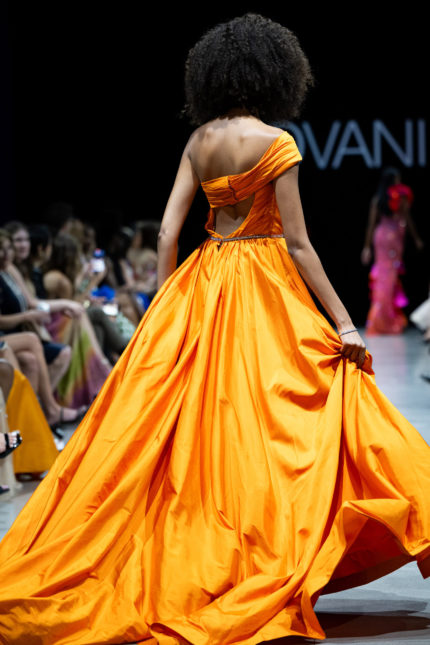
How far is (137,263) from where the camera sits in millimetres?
6953

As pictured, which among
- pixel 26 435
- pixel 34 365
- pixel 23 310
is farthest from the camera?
pixel 23 310

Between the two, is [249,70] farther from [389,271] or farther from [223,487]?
[389,271]

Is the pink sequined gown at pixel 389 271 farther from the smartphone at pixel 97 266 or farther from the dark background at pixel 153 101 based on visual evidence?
the smartphone at pixel 97 266

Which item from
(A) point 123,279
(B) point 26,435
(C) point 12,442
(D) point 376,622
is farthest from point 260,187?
(A) point 123,279

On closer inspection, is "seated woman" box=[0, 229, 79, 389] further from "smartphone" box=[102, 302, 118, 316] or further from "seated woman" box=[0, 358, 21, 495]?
"seated woman" box=[0, 358, 21, 495]

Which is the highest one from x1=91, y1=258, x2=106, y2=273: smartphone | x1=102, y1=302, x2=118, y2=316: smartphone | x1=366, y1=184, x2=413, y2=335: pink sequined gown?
x1=91, y1=258, x2=106, y2=273: smartphone

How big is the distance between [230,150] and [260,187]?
11 centimetres

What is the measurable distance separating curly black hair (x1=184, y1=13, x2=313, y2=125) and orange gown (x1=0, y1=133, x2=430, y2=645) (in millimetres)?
170

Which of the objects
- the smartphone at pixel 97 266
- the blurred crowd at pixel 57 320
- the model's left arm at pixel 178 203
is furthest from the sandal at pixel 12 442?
the smartphone at pixel 97 266

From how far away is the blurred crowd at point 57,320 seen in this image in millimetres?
4055

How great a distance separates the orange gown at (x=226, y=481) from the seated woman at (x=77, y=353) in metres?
2.87

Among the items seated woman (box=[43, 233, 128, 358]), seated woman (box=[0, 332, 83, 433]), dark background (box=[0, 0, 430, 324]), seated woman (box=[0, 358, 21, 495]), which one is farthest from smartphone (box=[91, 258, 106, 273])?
dark background (box=[0, 0, 430, 324])

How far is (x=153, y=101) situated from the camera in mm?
9414

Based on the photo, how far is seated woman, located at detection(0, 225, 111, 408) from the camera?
5285 mm
